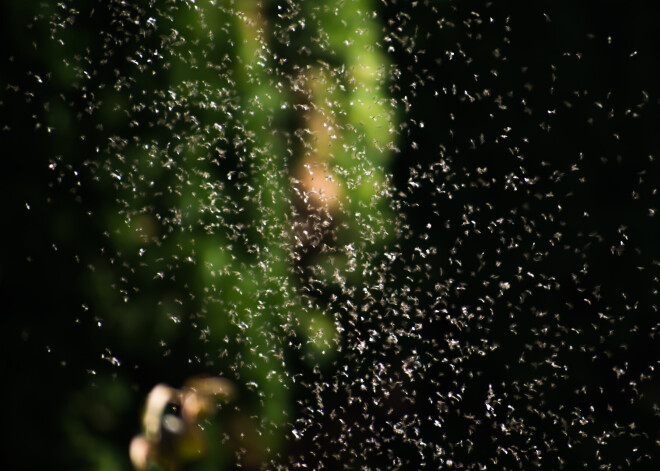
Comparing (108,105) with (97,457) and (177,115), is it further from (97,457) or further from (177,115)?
(97,457)

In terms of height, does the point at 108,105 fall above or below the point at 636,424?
above

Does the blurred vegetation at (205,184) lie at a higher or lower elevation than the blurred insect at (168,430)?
higher

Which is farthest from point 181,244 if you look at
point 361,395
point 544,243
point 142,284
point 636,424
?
point 636,424

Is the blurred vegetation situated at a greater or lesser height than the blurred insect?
greater

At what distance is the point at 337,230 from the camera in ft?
1.76

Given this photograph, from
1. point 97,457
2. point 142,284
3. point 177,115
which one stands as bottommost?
point 97,457

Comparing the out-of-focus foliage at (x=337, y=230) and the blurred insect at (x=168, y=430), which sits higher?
the out-of-focus foliage at (x=337, y=230)

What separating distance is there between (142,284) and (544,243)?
1.23 ft

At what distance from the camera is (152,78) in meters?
0.52

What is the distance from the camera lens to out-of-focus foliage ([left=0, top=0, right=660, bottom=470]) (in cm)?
49

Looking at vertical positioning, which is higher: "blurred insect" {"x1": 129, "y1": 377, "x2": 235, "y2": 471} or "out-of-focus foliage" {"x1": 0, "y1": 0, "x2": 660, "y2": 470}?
"out-of-focus foliage" {"x1": 0, "y1": 0, "x2": 660, "y2": 470}

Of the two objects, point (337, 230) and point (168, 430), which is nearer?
point (168, 430)

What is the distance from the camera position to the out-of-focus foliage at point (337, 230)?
490mm

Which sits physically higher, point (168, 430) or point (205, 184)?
point (205, 184)
